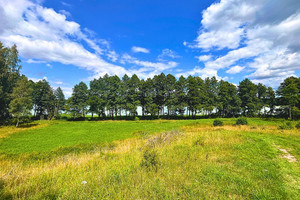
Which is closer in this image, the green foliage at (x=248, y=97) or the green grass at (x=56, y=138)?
the green grass at (x=56, y=138)

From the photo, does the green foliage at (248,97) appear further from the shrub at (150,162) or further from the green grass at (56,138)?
the shrub at (150,162)

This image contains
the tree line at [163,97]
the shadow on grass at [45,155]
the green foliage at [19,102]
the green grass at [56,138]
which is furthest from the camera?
the tree line at [163,97]

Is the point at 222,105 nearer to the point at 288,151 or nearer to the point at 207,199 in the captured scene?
the point at 288,151

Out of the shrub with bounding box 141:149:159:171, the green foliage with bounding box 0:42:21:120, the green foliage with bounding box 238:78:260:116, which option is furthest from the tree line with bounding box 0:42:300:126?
the shrub with bounding box 141:149:159:171

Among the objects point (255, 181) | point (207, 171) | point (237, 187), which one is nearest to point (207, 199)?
point (237, 187)

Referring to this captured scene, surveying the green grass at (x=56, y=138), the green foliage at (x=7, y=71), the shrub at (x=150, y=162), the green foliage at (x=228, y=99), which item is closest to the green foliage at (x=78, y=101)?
the green foliage at (x=7, y=71)

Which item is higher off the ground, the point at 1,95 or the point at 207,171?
the point at 1,95

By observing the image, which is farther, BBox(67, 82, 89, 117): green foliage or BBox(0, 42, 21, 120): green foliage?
BBox(67, 82, 89, 117): green foliage

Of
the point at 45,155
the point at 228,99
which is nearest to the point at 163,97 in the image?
the point at 228,99

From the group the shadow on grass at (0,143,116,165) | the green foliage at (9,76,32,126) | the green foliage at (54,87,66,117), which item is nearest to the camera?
the shadow on grass at (0,143,116,165)

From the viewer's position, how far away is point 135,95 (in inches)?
2061

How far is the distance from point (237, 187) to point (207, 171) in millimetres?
1303

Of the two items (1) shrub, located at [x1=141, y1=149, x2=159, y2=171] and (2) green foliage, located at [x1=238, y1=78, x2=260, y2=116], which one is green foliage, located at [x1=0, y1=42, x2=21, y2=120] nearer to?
(1) shrub, located at [x1=141, y1=149, x2=159, y2=171]

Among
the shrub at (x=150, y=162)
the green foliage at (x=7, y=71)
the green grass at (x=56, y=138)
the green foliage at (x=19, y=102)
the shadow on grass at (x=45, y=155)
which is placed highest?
the green foliage at (x=7, y=71)
